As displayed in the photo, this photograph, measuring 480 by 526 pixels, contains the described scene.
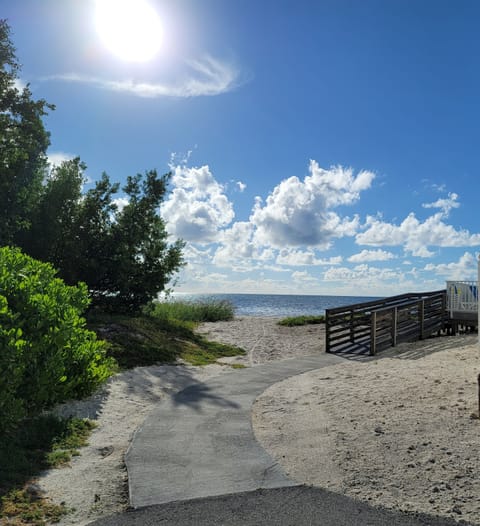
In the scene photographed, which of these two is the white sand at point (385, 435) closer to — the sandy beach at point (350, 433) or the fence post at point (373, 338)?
the sandy beach at point (350, 433)

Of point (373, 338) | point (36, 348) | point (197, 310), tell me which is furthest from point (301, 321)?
point (36, 348)

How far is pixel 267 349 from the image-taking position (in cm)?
1574

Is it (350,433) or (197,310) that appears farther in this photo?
(197,310)

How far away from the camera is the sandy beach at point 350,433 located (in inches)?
174

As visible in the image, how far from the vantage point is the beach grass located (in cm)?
416

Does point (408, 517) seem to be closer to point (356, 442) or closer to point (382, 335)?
point (356, 442)

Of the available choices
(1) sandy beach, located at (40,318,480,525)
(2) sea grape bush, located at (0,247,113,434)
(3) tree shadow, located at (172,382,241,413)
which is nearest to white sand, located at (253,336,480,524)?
(1) sandy beach, located at (40,318,480,525)

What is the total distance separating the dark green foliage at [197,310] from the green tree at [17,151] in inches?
405

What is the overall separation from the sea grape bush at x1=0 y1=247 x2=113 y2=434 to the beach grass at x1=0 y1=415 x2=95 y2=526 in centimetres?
32

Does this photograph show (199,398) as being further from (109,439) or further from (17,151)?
(17,151)

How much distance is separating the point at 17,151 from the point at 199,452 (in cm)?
1309

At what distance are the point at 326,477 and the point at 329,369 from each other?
671 centimetres

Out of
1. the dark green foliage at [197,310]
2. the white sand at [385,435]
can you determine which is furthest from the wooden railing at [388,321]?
the dark green foliage at [197,310]

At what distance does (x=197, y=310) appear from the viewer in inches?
1052
